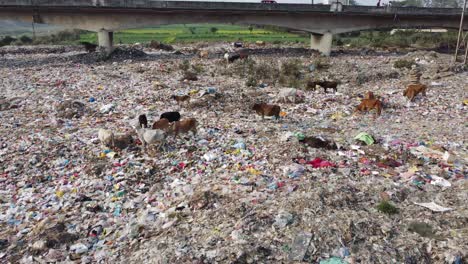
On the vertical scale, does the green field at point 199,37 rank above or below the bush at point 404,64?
above

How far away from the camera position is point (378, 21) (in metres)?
20.7

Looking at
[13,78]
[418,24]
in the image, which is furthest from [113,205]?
[418,24]

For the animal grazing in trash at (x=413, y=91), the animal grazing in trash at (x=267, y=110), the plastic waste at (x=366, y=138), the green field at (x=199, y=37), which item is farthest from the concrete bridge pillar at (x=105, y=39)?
the plastic waste at (x=366, y=138)

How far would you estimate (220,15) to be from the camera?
18.6 metres

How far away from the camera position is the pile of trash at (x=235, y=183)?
406cm

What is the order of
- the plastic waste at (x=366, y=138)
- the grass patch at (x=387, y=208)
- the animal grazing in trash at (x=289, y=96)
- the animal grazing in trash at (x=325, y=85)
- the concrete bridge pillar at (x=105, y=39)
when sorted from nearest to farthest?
the grass patch at (x=387, y=208)
the plastic waste at (x=366, y=138)
the animal grazing in trash at (x=289, y=96)
the animal grazing in trash at (x=325, y=85)
the concrete bridge pillar at (x=105, y=39)

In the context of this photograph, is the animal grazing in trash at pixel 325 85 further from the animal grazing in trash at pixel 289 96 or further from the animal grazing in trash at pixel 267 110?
the animal grazing in trash at pixel 267 110

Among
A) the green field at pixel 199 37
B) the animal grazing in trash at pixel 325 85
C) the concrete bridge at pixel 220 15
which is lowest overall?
the animal grazing in trash at pixel 325 85

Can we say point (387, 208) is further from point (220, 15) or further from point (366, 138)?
point (220, 15)

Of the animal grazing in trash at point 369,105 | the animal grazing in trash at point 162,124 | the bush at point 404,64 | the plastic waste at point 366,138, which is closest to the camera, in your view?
the plastic waste at point 366,138

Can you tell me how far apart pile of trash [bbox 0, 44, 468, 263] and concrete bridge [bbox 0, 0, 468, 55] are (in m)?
7.93

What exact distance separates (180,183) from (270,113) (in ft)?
11.6

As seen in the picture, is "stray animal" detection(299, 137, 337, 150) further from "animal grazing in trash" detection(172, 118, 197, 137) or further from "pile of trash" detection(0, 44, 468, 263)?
"animal grazing in trash" detection(172, 118, 197, 137)

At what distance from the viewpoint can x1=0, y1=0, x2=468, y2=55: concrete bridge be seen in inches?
648
